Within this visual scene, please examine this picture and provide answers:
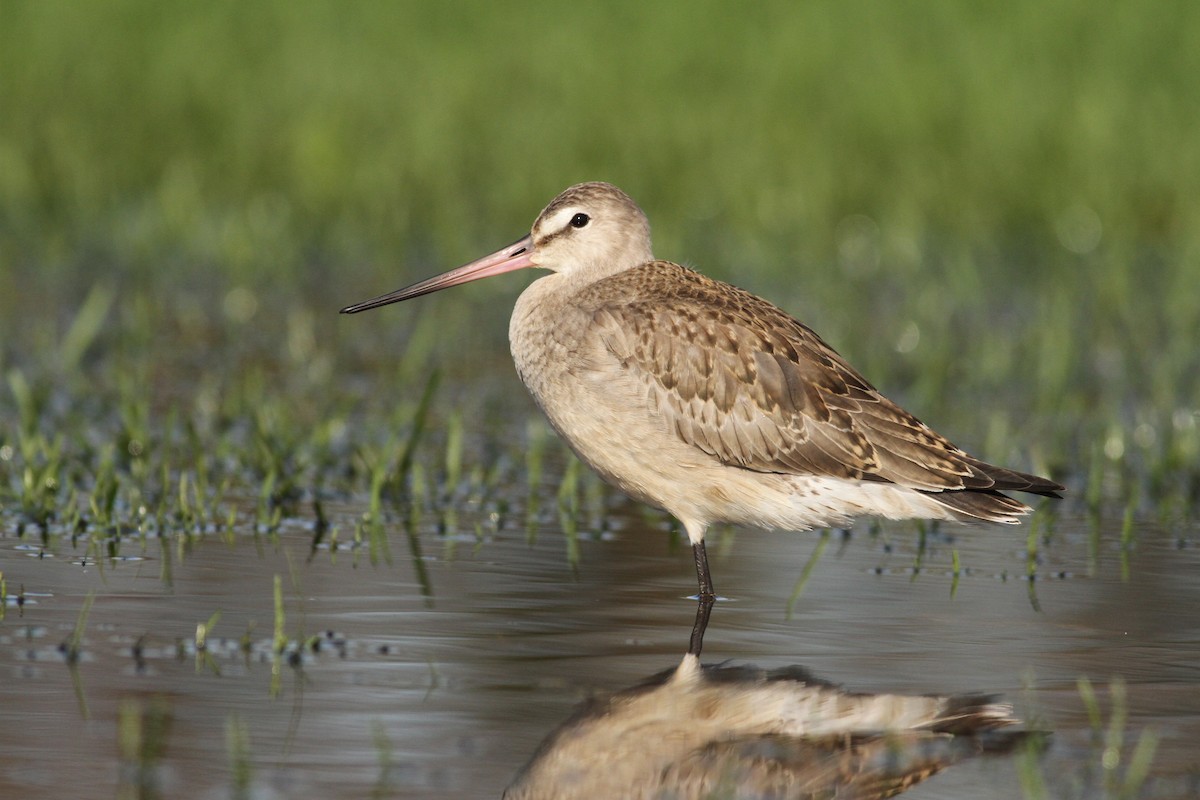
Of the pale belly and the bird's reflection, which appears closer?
the bird's reflection

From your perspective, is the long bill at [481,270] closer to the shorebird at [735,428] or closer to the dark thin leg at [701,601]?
the shorebird at [735,428]

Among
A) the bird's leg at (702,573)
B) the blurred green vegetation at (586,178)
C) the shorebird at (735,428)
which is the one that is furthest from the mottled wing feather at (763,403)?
the blurred green vegetation at (586,178)

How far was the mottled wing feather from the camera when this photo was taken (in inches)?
291

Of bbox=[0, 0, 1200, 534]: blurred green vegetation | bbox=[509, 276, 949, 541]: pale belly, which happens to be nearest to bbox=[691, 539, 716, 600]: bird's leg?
bbox=[509, 276, 949, 541]: pale belly

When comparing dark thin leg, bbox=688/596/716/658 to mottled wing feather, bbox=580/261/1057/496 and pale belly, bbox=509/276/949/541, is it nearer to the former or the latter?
pale belly, bbox=509/276/949/541

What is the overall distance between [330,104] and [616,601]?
11377 millimetres

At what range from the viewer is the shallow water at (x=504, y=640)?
5.02 m

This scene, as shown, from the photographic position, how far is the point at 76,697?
5.45 meters

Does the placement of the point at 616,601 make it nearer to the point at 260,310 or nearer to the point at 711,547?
the point at 711,547

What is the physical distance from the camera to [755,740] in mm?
5316

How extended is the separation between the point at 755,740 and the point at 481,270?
3.64 m

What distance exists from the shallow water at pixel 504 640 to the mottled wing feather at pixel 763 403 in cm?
45

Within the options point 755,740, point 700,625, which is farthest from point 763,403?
point 755,740

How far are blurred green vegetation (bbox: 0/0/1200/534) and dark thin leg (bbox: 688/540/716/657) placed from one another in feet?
7.57
